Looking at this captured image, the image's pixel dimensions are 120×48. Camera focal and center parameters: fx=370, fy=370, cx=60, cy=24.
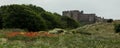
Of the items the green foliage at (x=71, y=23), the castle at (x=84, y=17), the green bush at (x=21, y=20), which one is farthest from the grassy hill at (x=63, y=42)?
the castle at (x=84, y=17)

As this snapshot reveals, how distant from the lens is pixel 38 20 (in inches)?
2793

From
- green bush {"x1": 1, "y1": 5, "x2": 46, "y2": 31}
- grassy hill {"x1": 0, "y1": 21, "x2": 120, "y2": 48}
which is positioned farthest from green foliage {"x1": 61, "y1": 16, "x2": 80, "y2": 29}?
grassy hill {"x1": 0, "y1": 21, "x2": 120, "y2": 48}

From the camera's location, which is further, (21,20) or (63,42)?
(21,20)

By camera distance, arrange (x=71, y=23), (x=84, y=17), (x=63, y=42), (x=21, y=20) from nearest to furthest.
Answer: (x=63, y=42)
(x=21, y=20)
(x=71, y=23)
(x=84, y=17)

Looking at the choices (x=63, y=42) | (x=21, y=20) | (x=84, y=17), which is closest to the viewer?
(x=63, y=42)

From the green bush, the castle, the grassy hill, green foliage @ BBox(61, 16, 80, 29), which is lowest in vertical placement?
the castle

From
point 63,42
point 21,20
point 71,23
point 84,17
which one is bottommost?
point 84,17

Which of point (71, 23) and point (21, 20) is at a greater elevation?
point (21, 20)

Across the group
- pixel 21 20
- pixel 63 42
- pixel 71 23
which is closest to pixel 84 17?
pixel 71 23

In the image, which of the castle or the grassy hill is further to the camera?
the castle

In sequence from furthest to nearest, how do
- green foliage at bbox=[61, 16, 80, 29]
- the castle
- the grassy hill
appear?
the castle < green foliage at bbox=[61, 16, 80, 29] < the grassy hill

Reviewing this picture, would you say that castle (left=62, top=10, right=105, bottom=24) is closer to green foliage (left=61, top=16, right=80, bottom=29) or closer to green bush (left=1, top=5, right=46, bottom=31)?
green foliage (left=61, top=16, right=80, bottom=29)

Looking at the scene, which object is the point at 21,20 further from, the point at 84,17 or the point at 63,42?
the point at 84,17

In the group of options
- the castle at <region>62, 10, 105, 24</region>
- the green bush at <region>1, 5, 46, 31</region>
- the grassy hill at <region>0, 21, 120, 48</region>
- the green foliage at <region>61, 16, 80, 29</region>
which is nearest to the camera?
the grassy hill at <region>0, 21, 120, 48</region>
